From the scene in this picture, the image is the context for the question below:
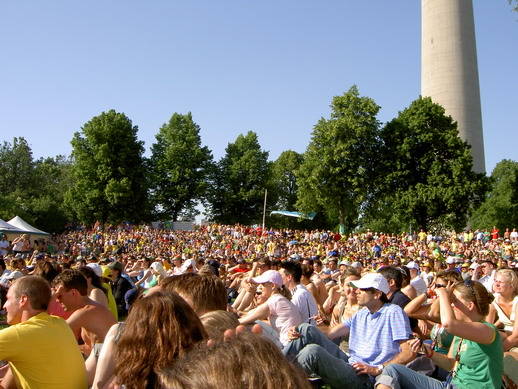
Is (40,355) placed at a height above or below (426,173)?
below

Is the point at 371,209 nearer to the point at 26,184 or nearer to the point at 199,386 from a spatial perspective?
the point at 199,386

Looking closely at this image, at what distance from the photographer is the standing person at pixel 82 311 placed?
499cm

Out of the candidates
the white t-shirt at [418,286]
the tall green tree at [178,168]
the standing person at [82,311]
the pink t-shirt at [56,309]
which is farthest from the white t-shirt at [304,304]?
the tall green tree at [178,168]

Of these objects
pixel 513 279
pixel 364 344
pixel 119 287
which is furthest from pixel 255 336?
pixel 119 287

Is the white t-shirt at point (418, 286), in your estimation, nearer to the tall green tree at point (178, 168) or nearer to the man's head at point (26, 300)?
the man's head at point (26, 300)

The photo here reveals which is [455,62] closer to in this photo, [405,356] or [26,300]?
[405,356]

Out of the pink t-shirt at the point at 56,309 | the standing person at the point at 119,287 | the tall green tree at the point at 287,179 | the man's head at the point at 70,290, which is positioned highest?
the tall green tree at the point at 287,179

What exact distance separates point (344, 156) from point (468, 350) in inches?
1386

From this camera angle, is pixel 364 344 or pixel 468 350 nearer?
pixel 468 350

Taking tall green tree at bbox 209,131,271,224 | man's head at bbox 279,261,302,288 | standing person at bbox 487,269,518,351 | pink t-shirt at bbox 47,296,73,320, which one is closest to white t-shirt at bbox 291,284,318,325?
man's head at bbox 279,261,302,288

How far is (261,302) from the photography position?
20.3ft

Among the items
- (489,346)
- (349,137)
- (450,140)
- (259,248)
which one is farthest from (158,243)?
(489,346)

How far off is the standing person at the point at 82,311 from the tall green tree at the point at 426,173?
1325 inches

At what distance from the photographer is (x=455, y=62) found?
48.8 metres
